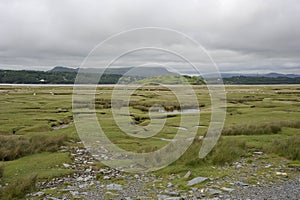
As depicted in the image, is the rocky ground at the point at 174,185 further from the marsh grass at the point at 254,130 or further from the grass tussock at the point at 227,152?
the marsh grass at the point at 254,130

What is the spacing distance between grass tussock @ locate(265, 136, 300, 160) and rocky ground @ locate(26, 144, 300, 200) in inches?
75.7

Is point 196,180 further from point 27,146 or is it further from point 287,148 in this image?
point 27,146

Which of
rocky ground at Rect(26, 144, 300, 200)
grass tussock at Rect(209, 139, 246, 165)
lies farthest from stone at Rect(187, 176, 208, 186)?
grass tussock at Rect(209, 139, 246, 165)

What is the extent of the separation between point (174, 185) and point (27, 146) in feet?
36.9

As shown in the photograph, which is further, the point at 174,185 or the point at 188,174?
the point at 188,174

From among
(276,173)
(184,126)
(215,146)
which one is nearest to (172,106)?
(184,126)

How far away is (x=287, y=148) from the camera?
Answer: 16984 mm

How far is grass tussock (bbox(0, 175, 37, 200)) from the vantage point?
438 inches

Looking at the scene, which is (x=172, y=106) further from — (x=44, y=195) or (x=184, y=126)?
(x=44, y=195)

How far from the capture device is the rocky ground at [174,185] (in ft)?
36.4

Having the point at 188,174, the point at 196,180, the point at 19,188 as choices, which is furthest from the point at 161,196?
the point at 19,188

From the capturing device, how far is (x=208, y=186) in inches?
470

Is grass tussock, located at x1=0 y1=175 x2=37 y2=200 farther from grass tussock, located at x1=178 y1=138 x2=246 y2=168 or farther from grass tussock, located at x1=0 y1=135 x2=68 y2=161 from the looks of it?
grass tussock, located at x1=178 y1=138 x2=246 y2=168

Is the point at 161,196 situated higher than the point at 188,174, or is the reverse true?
the point at 188,174
